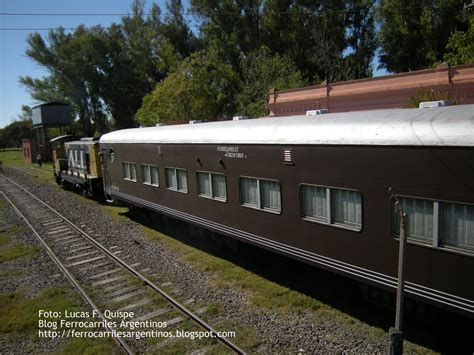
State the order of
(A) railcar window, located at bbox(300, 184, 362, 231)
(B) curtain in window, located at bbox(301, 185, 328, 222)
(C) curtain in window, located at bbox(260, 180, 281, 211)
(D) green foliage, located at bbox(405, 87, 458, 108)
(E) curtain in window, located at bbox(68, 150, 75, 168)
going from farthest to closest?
(E) curtain in window, located at bbox(68, 150, 75, 168) → (D) green foliage, located at bbox(405, 87, 458, 108) → (C) curtain in window, located at bbox(260, 180, 281, 211) → (B) curtain in window, located at bbox(301, 185, 328, 222) → (A) railcar window, located at bbox(300, 184, 362, 231)

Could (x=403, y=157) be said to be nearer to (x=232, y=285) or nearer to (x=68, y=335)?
(x=232, y=285)

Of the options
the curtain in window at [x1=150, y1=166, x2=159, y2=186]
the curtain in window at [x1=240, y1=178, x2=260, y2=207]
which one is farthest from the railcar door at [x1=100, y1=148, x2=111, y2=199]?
the curtain in window at [x1=240, y1=178, x2=260, y2=207]

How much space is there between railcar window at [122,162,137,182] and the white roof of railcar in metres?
5.00

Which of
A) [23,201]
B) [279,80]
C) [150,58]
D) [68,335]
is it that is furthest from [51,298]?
[150,58]

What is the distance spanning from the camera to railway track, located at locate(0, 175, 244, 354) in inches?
277

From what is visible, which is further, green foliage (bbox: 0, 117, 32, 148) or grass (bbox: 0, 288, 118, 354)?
green foliage (bbox: 0, 117, 32, 148)

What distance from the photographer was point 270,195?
848 centimetres

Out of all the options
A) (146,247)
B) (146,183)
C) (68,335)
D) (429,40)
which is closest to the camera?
(68,335)

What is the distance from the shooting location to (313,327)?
6.98 metres

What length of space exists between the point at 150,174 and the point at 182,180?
88.4 inches

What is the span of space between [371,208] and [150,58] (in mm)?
49295

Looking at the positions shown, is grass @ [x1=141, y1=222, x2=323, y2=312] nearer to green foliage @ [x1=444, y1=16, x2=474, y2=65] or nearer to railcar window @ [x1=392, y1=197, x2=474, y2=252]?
railcar window @ [x1=392, y1=197, x2=474, y2=252]

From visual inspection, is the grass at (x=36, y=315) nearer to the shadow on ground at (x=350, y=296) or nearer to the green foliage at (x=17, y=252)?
the green foliage at (x=17, y=252)

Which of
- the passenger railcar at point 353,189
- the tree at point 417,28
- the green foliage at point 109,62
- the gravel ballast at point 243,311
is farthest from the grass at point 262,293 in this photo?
the green foliage at point 109,62
